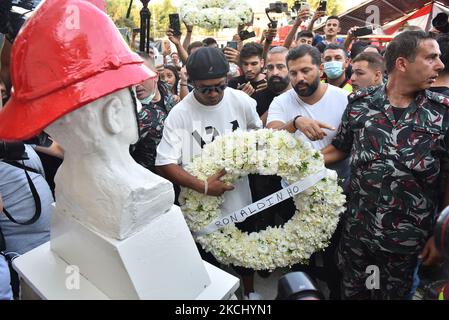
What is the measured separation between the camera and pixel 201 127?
244 centimetres

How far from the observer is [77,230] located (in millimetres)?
1438

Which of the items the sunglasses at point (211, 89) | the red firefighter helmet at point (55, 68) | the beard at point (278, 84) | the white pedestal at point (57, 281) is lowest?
the white pedestal at point (57, 281)

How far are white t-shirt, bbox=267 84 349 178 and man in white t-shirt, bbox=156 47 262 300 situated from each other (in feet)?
0.77

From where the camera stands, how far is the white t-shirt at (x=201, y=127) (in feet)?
7.50

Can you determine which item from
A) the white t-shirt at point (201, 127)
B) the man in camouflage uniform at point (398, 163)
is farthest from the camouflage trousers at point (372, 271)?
the white t-shirt at point (201, 127)

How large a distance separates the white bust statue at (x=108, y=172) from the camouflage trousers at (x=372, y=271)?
137 cm

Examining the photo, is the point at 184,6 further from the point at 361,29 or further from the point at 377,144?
the point at 377,144

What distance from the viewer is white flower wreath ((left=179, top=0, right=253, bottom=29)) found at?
525 cm

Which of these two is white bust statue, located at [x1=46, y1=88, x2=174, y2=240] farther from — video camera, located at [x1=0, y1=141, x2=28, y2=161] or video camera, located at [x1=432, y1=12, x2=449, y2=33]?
video camera, located at [x1=432, y1=12, x2=449, y2=33]

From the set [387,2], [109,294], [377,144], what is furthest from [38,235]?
[387,2]

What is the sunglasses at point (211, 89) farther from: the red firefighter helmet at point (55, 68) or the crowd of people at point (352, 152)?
the red firefighter helmet at point (55, 68)

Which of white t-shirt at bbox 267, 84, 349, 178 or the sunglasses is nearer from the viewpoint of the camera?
the sunglasses

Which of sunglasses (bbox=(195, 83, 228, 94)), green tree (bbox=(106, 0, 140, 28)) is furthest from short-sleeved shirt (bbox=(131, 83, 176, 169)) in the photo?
green tree (bbox=(106, 0, 140, 28))

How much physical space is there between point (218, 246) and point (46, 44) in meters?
1.51
